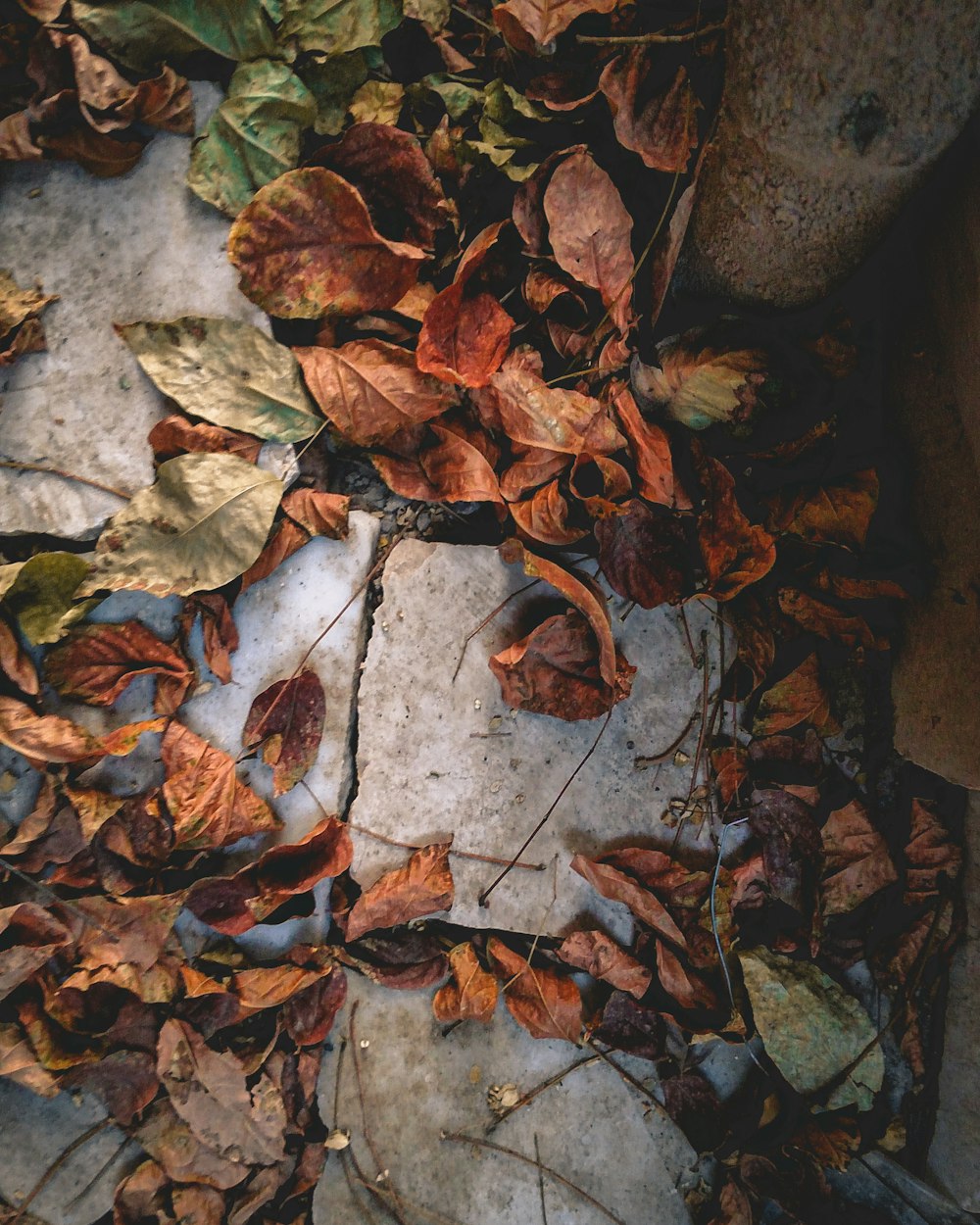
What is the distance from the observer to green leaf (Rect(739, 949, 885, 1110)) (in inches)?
60.9

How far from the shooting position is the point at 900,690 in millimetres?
1555

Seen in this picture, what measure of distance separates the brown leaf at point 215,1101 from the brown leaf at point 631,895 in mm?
777

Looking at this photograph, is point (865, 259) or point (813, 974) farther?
point (813, 974)

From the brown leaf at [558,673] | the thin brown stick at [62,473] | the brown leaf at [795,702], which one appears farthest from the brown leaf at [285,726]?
the brown leaf at [795,702]

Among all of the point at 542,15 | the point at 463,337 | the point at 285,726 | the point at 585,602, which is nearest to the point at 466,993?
the point at 285,726

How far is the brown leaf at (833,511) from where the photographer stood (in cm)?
143

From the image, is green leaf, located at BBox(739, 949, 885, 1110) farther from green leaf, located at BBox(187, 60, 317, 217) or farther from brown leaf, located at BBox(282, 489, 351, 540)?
green leaf, located at BBox(187, 60, 317, 217)

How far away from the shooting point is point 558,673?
154 centimetres

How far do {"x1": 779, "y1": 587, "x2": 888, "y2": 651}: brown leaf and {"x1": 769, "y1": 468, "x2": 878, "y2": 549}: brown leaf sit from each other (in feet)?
0.43

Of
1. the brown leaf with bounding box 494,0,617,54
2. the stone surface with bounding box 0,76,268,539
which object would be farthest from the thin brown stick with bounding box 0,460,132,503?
the brown leaf with bounding box 494,0,617,54

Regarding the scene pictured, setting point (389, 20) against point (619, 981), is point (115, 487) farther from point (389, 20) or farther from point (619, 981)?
point (619, 981)

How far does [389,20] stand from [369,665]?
1.27 metres

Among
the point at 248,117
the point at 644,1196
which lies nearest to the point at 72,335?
the point at 248,117

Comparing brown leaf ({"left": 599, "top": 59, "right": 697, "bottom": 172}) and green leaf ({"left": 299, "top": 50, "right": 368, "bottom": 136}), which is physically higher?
brown leaf ({"left": 599, "top": 59, "right": 697, "bottom": 172})
